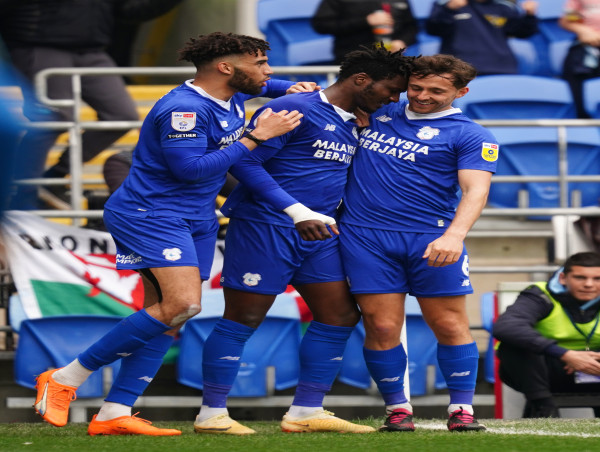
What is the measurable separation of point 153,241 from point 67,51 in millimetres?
3203

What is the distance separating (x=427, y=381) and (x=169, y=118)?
242 cm

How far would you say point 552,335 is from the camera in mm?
5941

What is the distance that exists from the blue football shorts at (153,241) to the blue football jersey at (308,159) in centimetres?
31

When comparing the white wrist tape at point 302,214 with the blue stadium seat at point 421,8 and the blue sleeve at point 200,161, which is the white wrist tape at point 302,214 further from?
the blue stadium seat at point 421,8

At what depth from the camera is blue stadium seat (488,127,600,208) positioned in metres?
7.45

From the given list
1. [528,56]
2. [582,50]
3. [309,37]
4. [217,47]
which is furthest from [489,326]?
[309,37]

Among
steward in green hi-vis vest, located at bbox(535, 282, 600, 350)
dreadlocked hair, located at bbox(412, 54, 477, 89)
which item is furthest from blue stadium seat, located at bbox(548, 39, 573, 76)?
dreadlocked hair, located at bbox(412, 54, 477, 89)

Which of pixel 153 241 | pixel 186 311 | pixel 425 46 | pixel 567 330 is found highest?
pixel 425 46

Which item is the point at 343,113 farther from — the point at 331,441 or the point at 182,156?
the point at 331,441

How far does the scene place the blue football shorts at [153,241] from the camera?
451 cm

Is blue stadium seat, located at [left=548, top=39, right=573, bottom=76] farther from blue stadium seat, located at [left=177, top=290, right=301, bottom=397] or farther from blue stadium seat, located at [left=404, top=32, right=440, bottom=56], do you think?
blue stadium seat, located at [left=177, top=290, right=301, bottom=397]

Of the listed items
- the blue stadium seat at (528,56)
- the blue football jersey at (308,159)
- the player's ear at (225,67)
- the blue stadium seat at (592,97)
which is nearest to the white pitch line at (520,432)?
the blue football jersey at (308,159)

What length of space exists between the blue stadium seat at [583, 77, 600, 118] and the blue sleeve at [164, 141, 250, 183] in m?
4.02

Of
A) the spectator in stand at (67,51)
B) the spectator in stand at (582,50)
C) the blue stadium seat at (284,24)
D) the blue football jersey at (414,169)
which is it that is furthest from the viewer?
the blue stadium seat at (284,24)
